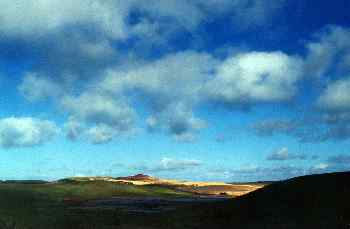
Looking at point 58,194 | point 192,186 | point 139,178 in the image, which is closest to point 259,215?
point 58,194

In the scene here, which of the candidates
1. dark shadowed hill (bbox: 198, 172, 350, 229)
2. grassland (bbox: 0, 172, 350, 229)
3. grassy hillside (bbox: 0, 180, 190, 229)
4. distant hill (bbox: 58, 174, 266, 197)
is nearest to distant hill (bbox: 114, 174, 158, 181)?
distant hill (bbox: 58, 174, 266, 197)

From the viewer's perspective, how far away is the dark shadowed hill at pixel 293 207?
40031mm

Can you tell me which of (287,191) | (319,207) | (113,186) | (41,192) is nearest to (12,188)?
(41,192)

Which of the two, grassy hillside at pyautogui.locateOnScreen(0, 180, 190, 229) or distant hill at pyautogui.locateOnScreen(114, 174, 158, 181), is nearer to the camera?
grassy hillside at pyautogui.locateOnScreen(0, 180, 190, 229)

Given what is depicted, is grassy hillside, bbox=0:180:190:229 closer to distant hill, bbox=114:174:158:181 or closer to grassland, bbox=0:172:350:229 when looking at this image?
grassland, bbox=0:172:350:229

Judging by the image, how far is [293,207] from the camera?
44.9 meters

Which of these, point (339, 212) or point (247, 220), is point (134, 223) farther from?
point (339, 212)

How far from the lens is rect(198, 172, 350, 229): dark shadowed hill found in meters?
40.0

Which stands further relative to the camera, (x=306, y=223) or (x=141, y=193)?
(x=141, y=193)

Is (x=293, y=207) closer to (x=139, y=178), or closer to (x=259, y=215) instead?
(x=259, y=215)

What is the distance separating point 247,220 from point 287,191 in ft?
23.3

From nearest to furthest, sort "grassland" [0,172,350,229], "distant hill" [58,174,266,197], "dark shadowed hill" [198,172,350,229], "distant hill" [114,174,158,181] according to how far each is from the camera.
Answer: "grassland" [0,172,350,229], "dark shadowed hill" [198,172,350,229], "distant hill" [58,174,266,197], "distant hill" [114,174,158,181]

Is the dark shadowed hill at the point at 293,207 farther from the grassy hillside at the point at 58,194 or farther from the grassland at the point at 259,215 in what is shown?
the grassy hillside at the point at 58,194

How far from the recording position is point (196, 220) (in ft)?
150
